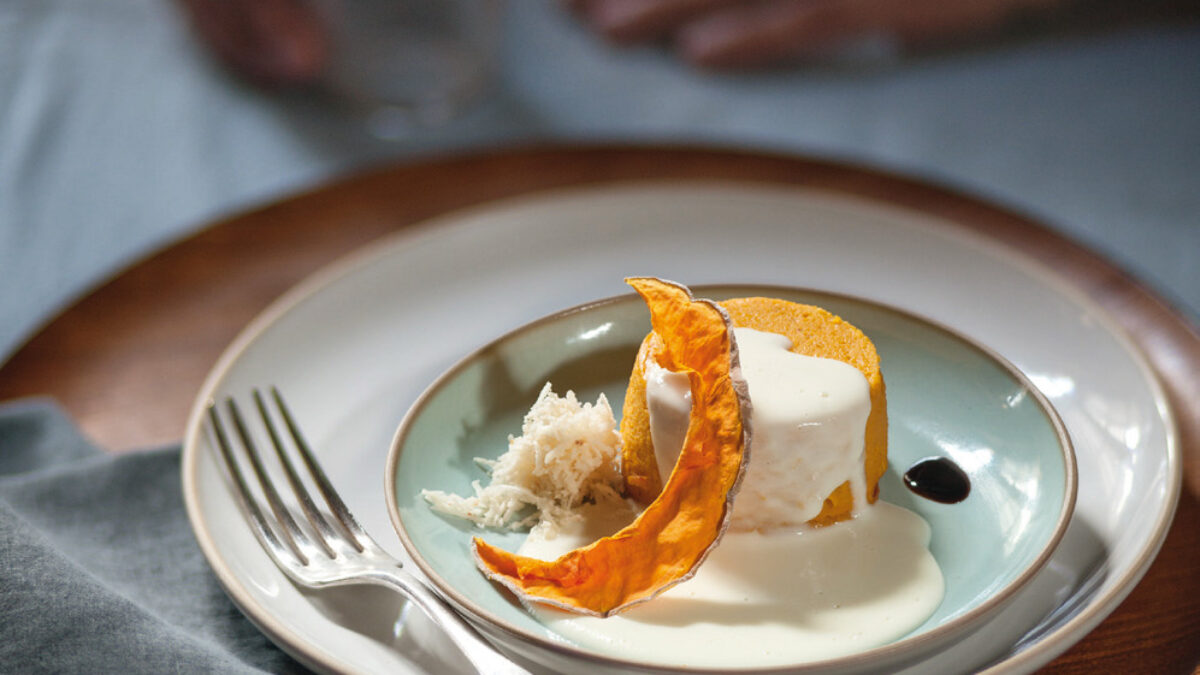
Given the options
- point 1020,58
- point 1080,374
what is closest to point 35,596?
point 1080,374

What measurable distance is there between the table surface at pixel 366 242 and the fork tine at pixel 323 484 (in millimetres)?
171

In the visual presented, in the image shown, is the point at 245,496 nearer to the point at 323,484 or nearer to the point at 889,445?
the point at 323,484

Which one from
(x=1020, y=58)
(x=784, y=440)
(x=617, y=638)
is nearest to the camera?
(x=617, y=638)

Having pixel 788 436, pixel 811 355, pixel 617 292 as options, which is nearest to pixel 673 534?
pixel 788 436

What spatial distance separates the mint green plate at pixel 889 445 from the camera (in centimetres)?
87

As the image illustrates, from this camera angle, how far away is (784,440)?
101 cm

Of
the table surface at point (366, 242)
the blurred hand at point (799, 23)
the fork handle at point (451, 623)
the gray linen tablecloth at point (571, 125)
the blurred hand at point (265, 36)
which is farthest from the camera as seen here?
the blurred hand at point (799, 23)

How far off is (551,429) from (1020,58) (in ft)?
6.91

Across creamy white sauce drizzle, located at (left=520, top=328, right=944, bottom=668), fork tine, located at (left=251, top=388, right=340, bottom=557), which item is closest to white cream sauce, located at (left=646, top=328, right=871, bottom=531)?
creamy white sauce drizzle, located at (left=520, top=328, right=944, bottom=668)

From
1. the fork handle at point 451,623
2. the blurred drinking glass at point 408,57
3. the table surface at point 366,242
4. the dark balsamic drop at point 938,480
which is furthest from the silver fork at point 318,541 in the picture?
the blurred drinking glass at point 408,57

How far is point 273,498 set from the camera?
1.04 metres

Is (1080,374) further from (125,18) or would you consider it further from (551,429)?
(125,18)

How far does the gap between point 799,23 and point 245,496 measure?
6.79ft

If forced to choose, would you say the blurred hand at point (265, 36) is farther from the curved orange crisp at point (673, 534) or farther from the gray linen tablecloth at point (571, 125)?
the curved orange crisp at point (673, 534)
